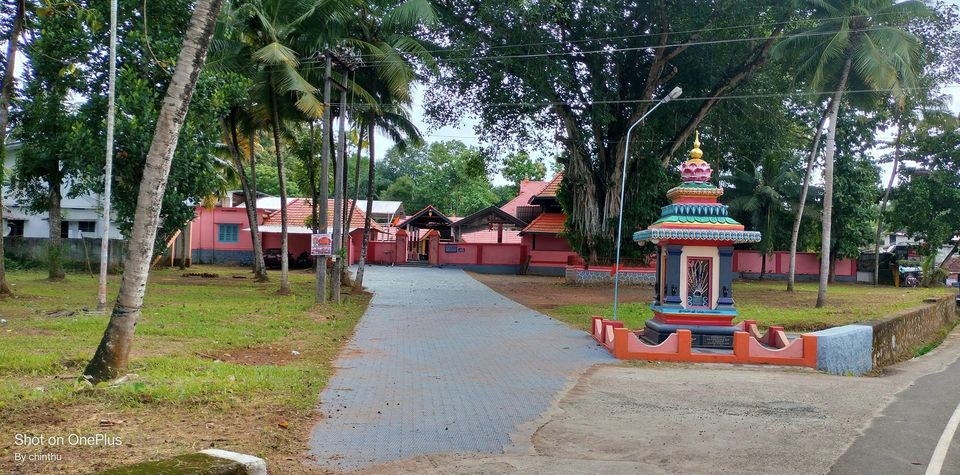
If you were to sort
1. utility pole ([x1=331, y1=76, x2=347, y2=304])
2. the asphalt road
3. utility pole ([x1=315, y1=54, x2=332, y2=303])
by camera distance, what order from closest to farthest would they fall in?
the asphalt road
utility pole ([x1=315, y1=54, x2=332, y2=303])
utility pole ([x1=331, y1=76, x2=347, y2=304])

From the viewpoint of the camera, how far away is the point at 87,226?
114 feet

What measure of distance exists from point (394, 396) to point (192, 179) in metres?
12.0

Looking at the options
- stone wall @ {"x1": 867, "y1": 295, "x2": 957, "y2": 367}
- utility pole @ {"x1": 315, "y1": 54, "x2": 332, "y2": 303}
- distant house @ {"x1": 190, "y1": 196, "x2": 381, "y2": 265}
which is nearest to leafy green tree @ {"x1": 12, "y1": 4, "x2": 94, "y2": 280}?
utility pole @ {"x1": 315, "y1": 54, "x2": 332, "y2": 303}

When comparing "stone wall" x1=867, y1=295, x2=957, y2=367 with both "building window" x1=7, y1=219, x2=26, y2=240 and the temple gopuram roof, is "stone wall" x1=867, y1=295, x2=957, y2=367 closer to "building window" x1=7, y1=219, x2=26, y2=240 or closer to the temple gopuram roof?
the temple gopuram roof

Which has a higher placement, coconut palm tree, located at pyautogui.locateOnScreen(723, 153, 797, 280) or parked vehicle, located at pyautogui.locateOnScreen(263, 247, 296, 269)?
coconut palm tree, located at pyautogui.locateOnScreen(723, 153, 797, 280)

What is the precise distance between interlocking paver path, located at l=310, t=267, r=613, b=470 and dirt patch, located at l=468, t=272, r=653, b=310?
187 inches

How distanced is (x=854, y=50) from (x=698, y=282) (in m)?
13.0

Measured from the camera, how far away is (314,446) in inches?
239

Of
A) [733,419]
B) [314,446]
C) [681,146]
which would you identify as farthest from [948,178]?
[314,446]

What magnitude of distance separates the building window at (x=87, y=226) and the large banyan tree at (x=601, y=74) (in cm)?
1946

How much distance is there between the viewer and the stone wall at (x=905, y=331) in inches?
561

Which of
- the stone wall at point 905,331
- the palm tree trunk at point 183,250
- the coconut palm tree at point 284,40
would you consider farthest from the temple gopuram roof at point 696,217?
the palm tree trunk at point 183,250

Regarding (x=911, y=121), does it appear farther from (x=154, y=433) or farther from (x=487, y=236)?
(x=154, y=433)

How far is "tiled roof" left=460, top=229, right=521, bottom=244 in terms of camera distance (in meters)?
50.9
